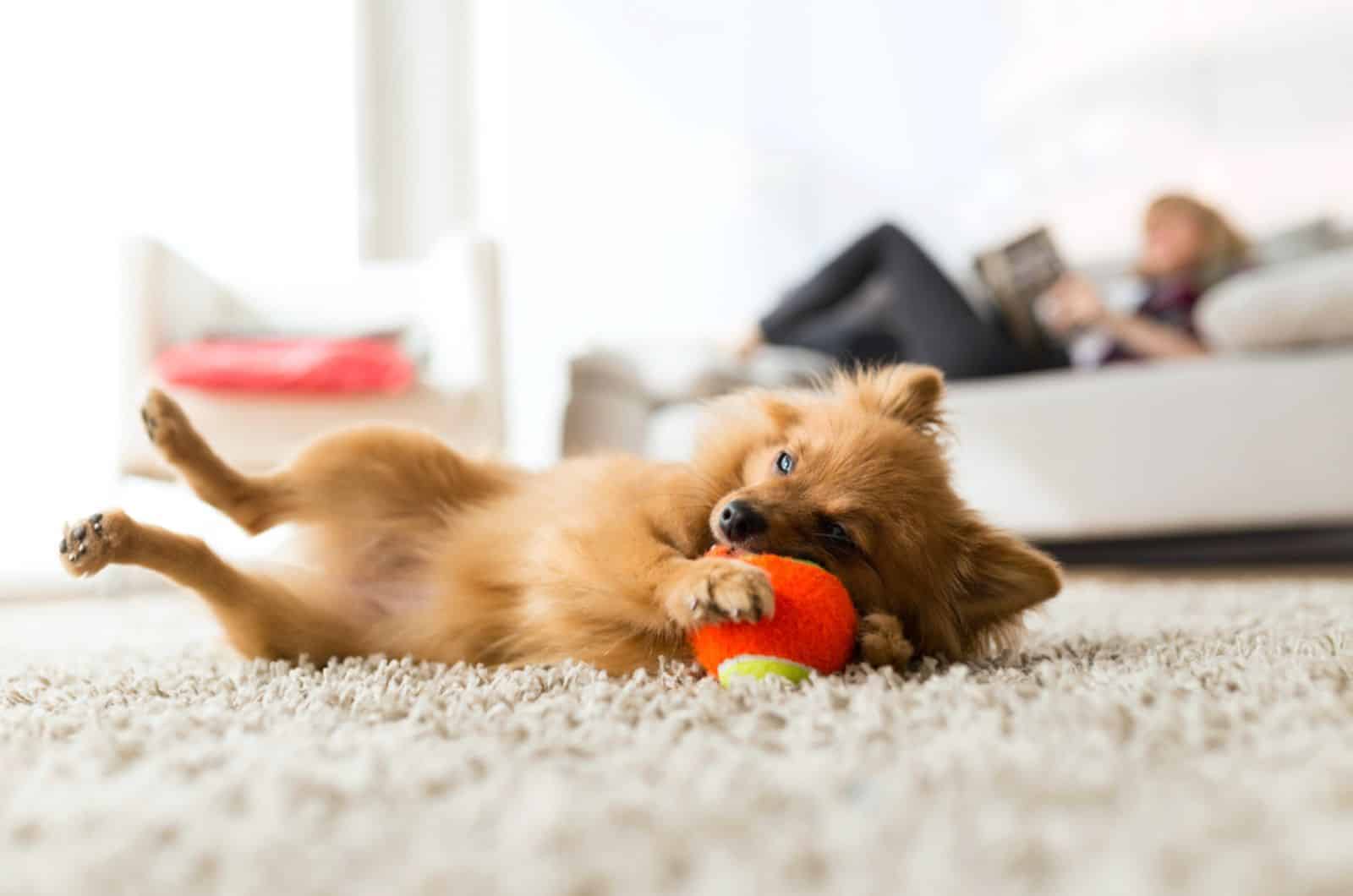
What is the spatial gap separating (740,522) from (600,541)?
7.9 inches

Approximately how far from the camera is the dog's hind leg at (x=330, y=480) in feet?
5.35

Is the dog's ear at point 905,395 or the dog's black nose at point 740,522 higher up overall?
the dog's ear at point 905,395

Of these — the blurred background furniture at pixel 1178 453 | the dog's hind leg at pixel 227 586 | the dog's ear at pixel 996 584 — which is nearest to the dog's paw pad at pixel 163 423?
the dog's hind leg at pixel 227 586

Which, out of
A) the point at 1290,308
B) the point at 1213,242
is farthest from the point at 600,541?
the point at 1213,242

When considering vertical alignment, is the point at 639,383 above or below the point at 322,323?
below

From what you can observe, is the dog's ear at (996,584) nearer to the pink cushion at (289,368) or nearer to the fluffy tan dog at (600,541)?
the fluffy tan dog at (600,541)

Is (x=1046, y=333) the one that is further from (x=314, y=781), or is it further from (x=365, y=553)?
(x=314, y=781)

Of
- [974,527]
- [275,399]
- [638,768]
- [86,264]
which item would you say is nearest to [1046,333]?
[974,527]

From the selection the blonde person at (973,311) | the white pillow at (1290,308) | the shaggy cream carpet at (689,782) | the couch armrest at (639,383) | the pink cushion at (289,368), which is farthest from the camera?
the couch armrest at (639,383)

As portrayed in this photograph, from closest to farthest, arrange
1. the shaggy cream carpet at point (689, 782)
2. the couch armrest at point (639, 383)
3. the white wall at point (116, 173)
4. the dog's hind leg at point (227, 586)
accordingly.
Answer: the shaggy cream carpet at point (689, 782) → the dog's hind leg at point (227, 586) → the couch armrest at point (639, 383) → the white wall at point (116, 173)

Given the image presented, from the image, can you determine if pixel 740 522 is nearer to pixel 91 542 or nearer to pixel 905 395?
pixel 905 395

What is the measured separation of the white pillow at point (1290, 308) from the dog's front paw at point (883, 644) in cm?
→ 227

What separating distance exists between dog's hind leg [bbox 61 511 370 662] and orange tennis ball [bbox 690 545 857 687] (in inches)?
24.1

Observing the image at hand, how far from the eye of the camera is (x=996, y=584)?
144cm
